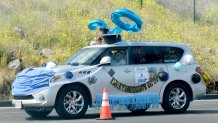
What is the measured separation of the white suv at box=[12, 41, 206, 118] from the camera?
16203 mm

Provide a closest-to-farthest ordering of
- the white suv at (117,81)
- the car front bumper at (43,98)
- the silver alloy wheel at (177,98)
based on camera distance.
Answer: the car front bumper at (43,98) < the white suv at (117,81) < the silver alloy wheel at (177,98)

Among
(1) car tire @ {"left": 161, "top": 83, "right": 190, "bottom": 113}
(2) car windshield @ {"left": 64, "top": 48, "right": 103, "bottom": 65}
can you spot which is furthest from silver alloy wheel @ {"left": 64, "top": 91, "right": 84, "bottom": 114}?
(1) car tire @ {"left": 161, "top": 83, "right": 190, "bottom": 113}

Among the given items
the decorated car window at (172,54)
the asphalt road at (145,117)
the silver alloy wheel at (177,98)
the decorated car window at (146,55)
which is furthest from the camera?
the decorated car window at (172,54)

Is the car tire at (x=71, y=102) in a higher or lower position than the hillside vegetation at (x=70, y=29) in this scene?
lower

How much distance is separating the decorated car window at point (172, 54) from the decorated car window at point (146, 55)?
17 centimetres

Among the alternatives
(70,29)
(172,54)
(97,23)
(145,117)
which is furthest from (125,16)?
(70,29)

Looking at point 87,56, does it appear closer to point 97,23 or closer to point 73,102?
point 73,102

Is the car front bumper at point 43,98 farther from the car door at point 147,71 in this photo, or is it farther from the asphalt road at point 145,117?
the car door at point 147,71

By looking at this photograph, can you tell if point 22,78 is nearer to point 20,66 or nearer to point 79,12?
point 20,66

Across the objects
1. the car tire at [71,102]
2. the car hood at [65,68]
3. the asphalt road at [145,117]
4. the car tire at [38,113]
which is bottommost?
the asphalt road at [145,117]

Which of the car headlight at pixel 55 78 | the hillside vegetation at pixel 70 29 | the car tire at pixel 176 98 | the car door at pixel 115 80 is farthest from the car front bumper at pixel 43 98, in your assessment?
the hillside vegetation at pixel 70 29

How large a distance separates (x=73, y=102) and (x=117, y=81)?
1213 mm

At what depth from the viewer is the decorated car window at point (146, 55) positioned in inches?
685

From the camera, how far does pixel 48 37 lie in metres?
30.3
